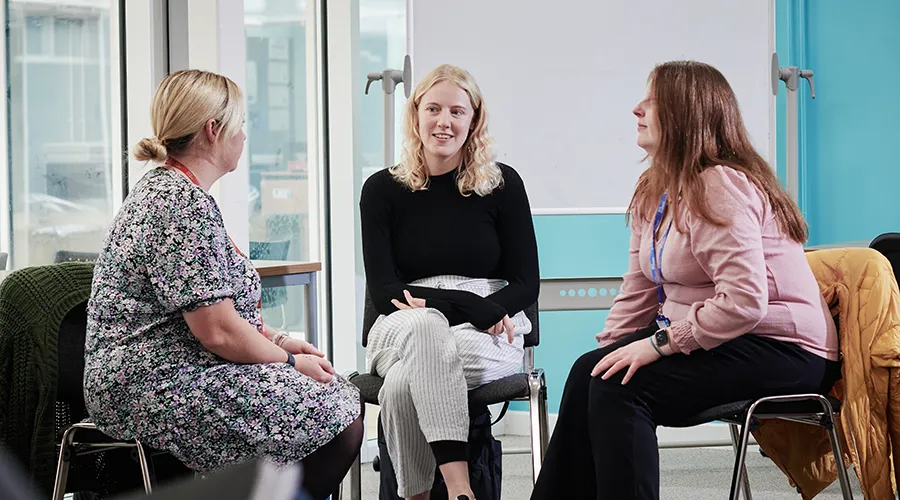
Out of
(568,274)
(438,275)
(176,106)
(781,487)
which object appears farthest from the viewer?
(568,274)

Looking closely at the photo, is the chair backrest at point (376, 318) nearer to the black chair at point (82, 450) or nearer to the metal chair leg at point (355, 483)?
the metal chair leg at point (355, 483)

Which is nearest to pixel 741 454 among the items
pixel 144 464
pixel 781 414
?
pixel 781 414

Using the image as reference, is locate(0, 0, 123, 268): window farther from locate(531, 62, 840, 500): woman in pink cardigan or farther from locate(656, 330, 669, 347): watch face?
locate(656, 330, 669, 347): watch face

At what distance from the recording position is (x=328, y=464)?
1.92 meters

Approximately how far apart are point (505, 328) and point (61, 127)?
1502 mm

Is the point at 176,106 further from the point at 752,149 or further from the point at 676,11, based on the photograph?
the point at 676,11

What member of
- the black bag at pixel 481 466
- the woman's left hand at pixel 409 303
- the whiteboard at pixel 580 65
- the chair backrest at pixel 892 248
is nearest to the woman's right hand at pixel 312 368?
the woman's left hand at pixel 409 303

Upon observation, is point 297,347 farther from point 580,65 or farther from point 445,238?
point 580,65

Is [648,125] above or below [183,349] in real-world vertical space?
above

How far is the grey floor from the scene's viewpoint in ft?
9.93

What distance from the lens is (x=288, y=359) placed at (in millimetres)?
1938

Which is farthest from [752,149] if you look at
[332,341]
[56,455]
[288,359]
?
[332,341]

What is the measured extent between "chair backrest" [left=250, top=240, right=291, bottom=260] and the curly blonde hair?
132 cm

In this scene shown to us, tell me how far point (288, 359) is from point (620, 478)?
0.71 metres
